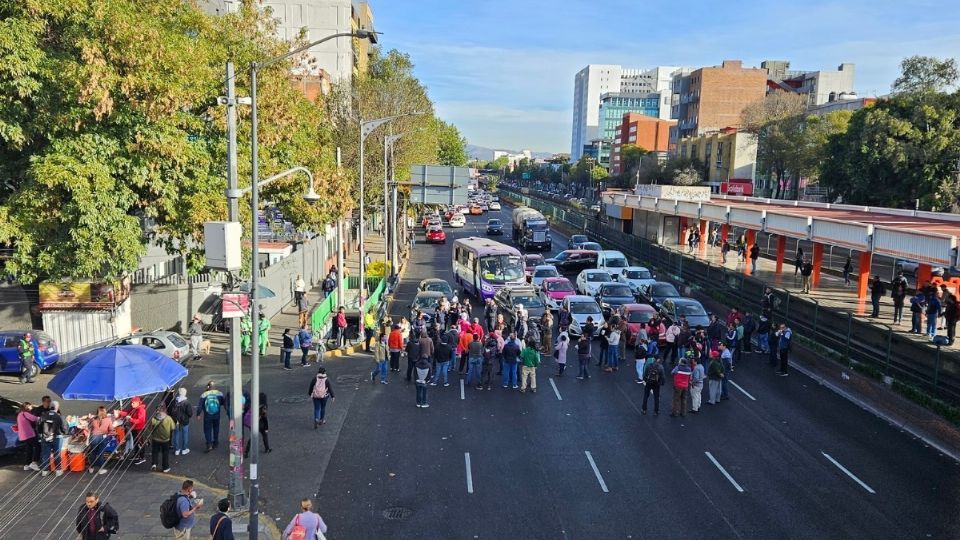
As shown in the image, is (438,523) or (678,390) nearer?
Result: (438,523)

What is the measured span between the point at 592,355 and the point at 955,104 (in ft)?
124

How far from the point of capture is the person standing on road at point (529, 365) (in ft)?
64.7

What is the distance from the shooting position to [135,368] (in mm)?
14227

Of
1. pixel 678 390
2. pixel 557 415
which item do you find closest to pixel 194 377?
pixel 557 415

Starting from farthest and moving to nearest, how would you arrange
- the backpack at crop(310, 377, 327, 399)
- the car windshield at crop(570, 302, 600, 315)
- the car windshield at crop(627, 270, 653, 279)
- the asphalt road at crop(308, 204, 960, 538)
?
the car windshield at crop(627, 270, 653, 279) < the car windshield at crop(570, 302, 600, 315) < the backpack at crop(310, 377, 327, 399) < the asphalt road at crop(308, 204, 960, 538)

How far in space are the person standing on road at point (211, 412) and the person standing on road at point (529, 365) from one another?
7754 millimetres

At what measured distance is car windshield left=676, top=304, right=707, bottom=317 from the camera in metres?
26.5

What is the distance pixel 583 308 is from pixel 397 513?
15.5 metres

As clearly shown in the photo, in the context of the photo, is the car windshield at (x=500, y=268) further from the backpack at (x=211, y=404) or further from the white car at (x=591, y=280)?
the backpack at (x=211, y=404)

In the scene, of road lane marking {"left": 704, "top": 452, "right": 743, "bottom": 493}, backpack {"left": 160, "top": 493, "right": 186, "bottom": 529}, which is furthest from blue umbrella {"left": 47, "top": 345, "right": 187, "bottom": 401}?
road lane marking {"left": 704, "top": 452, "right": 743, "bottom": 493}

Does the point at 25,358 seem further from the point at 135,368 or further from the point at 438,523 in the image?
the point at 438,523

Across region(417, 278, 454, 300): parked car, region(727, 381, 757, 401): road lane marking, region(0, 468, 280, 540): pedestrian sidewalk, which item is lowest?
region(0, 468, 280, 540): pedestrian sidewalk

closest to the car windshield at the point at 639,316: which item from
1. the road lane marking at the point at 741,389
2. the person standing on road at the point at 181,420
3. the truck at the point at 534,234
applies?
the road lane marking at the point at 741,389

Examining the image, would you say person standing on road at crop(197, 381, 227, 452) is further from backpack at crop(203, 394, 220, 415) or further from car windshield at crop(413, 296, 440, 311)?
car windshield at crop(413, 296, 440, 311)
